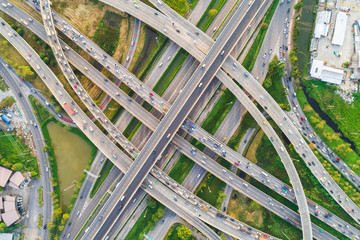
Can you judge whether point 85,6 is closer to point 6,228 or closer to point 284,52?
point 284,52

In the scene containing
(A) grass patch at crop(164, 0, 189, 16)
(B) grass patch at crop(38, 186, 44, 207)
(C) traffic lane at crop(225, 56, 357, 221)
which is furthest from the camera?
(A) grass patch at crop(164, 0, 189, 16)

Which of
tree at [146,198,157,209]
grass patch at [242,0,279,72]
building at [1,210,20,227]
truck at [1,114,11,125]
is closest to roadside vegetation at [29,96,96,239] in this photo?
truck at [1,114,11,125]

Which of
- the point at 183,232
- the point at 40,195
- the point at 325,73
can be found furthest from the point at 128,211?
the point at 325,73

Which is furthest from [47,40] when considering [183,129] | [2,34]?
[183,129]

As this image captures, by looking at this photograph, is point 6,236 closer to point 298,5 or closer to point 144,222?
point 144,222

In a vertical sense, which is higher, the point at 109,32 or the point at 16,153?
the point at 109,32

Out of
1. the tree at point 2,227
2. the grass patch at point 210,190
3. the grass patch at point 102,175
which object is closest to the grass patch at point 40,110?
the grass patch at point 102,175

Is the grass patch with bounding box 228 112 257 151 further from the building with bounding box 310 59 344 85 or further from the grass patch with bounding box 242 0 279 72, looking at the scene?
the building with bounding box 310 59 344 85
